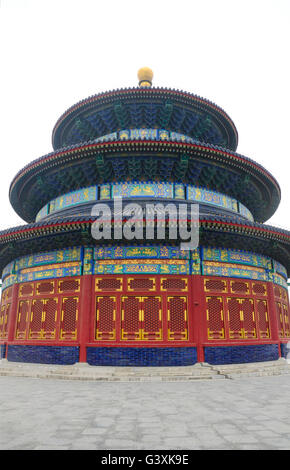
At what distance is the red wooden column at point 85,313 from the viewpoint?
36.0ft

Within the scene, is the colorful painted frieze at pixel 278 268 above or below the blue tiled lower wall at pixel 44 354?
above

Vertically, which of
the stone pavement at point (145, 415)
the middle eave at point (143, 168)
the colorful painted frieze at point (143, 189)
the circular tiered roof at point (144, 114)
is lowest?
the stone pavement at point (145, 415)

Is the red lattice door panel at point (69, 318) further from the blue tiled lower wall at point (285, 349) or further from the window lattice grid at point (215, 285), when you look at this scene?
the blue tiled lower wall at point (285, 349)

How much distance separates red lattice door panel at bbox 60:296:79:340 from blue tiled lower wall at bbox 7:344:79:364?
46cm

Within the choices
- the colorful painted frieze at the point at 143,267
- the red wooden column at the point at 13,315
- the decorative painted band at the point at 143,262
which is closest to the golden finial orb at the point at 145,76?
→ the decorative painted band at the point at 143,262

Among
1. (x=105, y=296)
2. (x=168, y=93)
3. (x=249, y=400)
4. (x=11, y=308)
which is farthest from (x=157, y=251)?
(x=168, y=93)

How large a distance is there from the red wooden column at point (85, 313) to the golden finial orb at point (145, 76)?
1302cm

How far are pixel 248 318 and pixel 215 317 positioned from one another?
162 cm

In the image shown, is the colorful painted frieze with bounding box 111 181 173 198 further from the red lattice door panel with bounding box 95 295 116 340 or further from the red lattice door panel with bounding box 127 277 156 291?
the red lattice door panel with bounding box 95 295 116 340

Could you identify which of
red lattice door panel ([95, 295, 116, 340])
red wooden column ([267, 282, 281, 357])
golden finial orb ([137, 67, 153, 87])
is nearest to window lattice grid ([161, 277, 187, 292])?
red lattice door panel ([95, 295, 116, 340])

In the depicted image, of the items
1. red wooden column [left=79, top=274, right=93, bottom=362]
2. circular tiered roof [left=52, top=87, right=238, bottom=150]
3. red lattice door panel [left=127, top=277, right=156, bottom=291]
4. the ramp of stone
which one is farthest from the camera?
circular tiered roof [left=52, top=87, right=238, bottom=150]

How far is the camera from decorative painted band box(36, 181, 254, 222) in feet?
45.9

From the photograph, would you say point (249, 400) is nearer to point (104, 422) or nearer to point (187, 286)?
point (104, 422)

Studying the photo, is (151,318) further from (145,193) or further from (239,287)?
(145,193)
